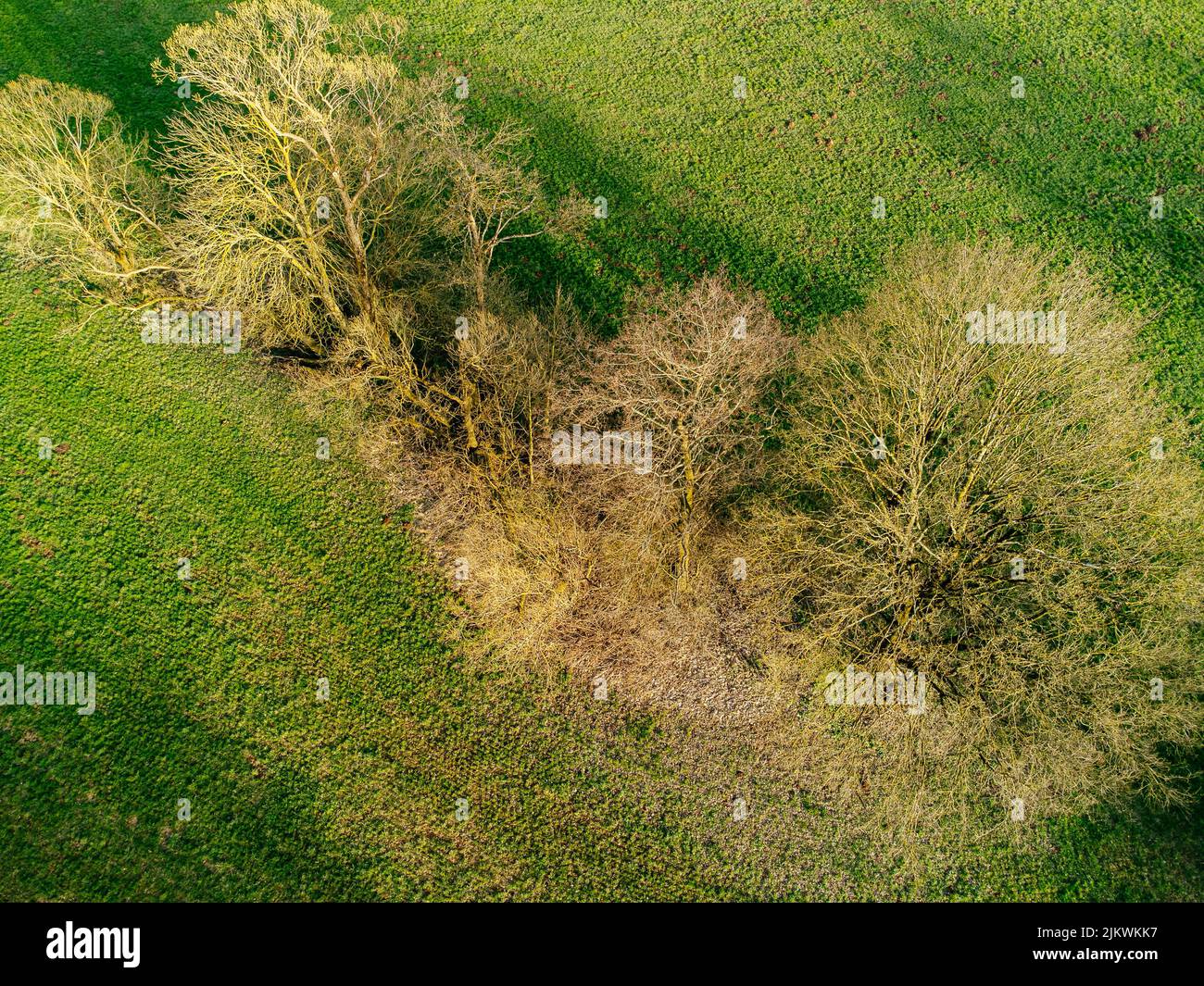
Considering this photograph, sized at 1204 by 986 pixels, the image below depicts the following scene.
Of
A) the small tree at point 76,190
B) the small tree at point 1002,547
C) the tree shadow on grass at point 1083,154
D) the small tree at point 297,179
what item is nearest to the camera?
the small tree at point 1002,547

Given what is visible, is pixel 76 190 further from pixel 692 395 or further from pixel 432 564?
pixel 692 395

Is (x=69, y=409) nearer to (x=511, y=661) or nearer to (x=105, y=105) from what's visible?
(x=105, y=105)

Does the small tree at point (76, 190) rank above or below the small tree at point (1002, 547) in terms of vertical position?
above

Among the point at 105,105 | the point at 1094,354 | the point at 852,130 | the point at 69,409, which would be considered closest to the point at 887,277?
the point at 852,130

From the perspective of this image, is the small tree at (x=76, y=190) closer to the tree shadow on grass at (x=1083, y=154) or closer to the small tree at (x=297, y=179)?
the small tree at (x=297, y=179)

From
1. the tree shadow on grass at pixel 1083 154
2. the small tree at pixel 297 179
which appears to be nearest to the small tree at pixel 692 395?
the small tree at pixel 297 179

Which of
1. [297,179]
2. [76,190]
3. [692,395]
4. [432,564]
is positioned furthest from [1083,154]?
[76,190]
